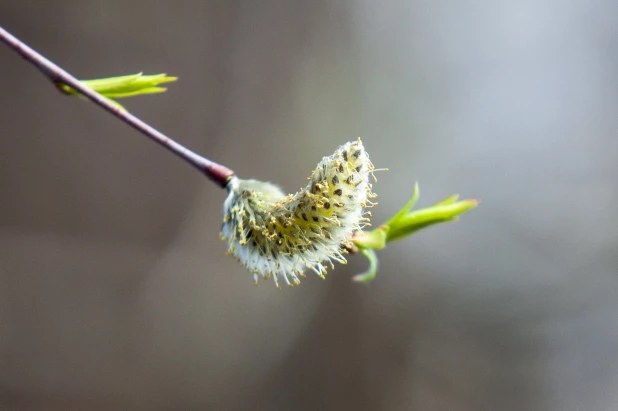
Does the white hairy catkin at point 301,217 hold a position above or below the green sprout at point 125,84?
below

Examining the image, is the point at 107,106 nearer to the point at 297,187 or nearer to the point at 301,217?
the point at 301,217

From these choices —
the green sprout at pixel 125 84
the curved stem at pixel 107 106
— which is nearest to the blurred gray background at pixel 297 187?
the green sprout at pixel 125 84

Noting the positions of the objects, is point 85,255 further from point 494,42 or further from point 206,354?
point 494,42

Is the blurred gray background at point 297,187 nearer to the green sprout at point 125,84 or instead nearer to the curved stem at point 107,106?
the green sprout at point 125,84

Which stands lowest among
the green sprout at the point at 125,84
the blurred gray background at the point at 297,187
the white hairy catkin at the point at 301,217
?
the white hairy catkin at the point at 301,217

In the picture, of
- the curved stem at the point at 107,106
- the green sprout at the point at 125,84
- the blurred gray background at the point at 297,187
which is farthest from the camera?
the blurred gray background at the point at 297,187

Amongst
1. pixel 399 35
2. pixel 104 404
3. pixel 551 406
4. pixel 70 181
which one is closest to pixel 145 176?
pixel 70 181
